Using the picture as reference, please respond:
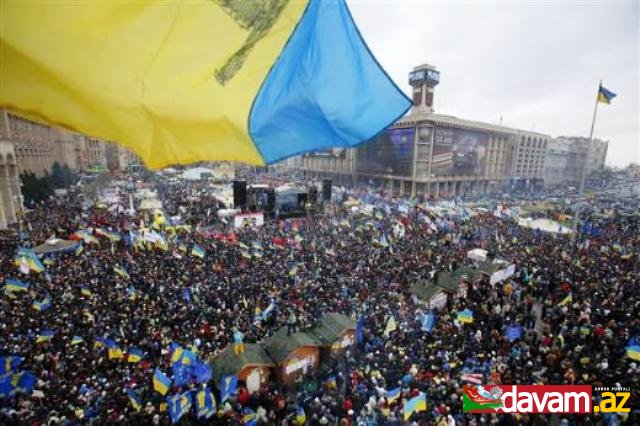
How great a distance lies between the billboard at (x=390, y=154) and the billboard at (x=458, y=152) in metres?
4.05

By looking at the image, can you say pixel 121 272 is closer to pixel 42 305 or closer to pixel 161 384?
pixel 42 305

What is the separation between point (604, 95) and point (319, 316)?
2315cm

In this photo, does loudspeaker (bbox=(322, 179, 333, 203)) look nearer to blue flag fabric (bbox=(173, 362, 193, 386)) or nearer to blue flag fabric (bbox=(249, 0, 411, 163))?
blue flag fabric (bbox=(173, 362, 193, 386))

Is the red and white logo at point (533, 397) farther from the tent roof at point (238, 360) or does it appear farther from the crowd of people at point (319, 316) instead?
the tent roof at point (238, 360)

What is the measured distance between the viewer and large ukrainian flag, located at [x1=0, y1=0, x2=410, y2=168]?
272cm

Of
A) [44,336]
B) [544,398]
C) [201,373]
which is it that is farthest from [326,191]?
[544,398]

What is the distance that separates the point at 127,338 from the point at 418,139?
A: 51271 millimetres

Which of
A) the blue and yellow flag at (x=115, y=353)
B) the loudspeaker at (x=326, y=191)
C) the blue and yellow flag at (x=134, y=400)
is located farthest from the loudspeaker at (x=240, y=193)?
the blue and yellow flag at (x=134, y=400)

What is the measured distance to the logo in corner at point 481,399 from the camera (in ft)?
27.4

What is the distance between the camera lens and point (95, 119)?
314 cm

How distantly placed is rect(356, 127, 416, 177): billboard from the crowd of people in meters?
35.5

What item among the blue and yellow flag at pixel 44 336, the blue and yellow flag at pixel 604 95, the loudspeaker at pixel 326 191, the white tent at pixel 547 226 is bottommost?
the blue and yellow flag at pixel 44 336

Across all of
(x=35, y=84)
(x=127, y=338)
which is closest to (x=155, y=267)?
(x=127, y=338)

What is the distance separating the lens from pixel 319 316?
13.2 meters
